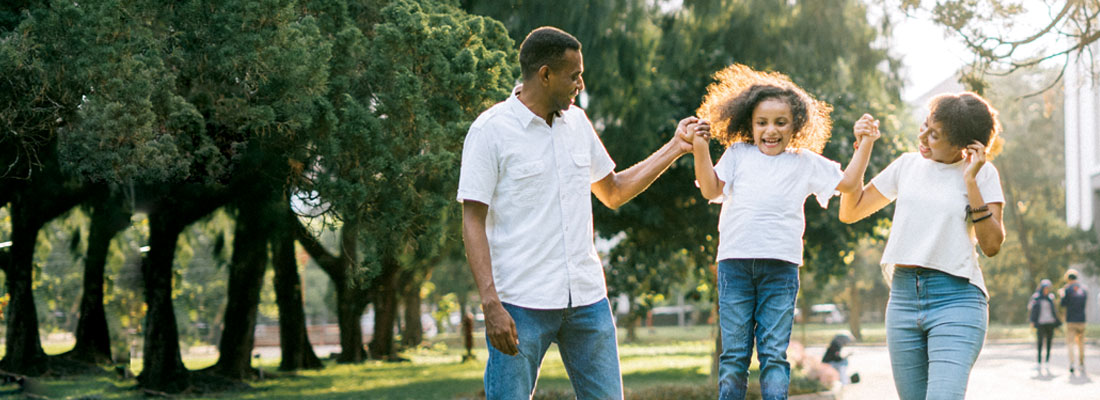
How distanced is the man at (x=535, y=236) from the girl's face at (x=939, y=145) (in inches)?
63.3

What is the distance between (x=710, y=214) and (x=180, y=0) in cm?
1086

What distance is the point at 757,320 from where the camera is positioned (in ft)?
13.9

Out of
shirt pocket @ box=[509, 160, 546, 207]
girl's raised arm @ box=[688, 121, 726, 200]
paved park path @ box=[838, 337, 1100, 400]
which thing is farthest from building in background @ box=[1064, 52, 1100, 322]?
shirt pocket @ box=[509, 160, 546, 207]

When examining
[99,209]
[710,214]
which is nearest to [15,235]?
[99,209]

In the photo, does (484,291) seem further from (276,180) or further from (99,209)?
(99,209)

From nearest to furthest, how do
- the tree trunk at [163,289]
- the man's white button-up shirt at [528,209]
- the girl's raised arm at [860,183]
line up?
the man's white button-up shirt at [528,209], the girl's raised arm at [860,183], the tree trunk at [163,289]

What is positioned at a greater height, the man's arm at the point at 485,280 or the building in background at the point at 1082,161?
the building in background at the point at 1082,161

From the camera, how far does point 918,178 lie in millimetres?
4449

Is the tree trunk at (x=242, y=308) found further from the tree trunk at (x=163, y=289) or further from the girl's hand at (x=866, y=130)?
the girl's hand at (x=866, y=130)

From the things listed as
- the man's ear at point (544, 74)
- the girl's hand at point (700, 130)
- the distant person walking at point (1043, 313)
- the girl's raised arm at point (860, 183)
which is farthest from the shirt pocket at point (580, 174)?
the distant person walking at point (1043, 313)

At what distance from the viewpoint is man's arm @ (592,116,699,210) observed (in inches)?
157

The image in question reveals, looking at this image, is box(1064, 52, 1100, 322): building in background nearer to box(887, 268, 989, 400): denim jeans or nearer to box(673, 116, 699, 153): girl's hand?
box(887, 268, 989, 400): denim jeans

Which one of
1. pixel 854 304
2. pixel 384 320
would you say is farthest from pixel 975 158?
pixel 854 304

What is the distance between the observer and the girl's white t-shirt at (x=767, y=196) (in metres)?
4.23
